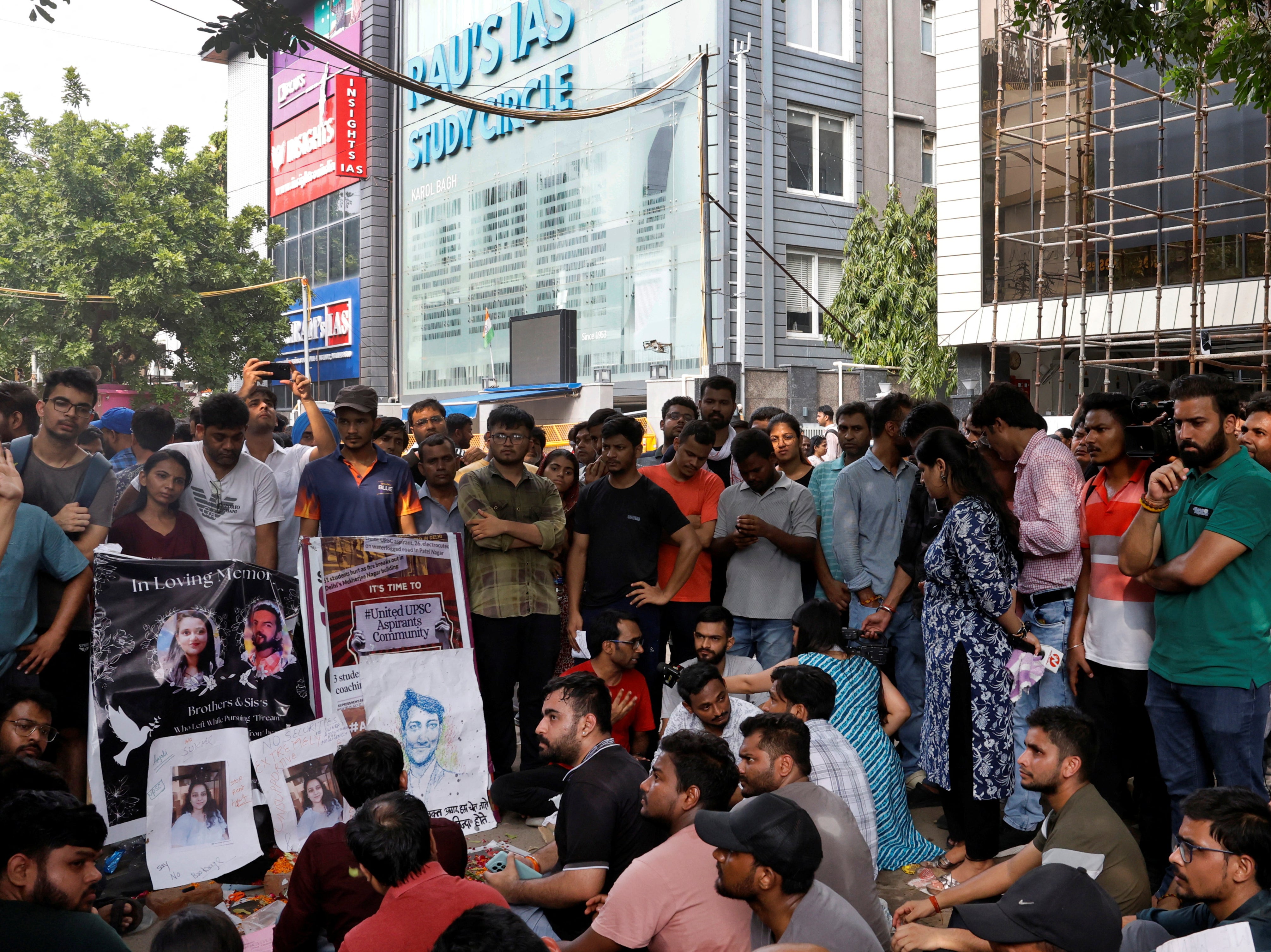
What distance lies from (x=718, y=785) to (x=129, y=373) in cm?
2794

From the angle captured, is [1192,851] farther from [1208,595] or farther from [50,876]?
[50,876]

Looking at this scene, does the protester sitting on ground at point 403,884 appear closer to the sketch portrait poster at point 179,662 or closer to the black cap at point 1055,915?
the black cap at point 1055,915

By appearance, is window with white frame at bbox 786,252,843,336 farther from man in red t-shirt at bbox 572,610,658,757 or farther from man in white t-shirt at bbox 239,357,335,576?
man in red t-shirt at bbox 572,610,658,757

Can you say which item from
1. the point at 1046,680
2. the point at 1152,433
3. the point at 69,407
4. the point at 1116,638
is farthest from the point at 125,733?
the point at 1152,433

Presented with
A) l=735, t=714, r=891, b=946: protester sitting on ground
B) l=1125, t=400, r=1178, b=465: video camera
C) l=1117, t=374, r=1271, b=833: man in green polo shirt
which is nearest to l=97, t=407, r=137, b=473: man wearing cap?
l=735, t=714, r=891, b=946: protester sitting on ground

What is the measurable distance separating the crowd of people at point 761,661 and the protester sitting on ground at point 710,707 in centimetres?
2

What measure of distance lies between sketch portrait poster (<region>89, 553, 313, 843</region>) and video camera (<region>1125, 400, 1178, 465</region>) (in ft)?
13.5

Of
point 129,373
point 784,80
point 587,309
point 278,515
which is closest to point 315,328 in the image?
point 129,373

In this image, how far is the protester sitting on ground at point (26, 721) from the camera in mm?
4250

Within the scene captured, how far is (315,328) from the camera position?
36.7 meters

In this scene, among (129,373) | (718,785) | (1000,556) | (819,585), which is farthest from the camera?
(129,373)

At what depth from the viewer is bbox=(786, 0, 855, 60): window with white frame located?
22.5 m

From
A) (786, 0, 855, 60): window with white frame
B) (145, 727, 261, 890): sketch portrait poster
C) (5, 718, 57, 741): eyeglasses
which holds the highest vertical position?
(786, 0, 855, 60): window with white frame

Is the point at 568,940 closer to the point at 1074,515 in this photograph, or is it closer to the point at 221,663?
the point at 221,663
